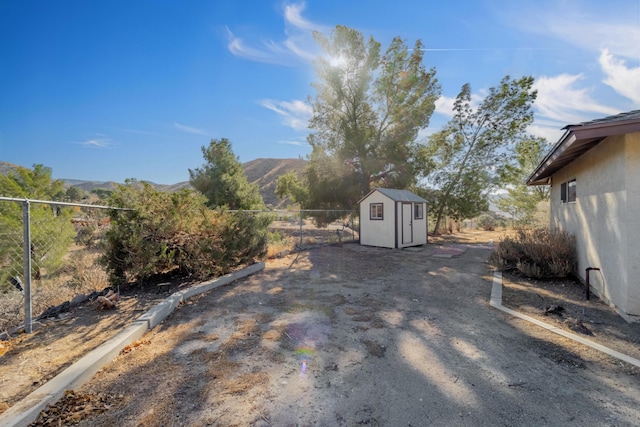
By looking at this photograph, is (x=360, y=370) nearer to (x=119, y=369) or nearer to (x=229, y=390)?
(x=229, y=390)

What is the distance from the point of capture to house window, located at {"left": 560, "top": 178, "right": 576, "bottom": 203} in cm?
620

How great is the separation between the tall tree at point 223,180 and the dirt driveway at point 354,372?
1216 cm

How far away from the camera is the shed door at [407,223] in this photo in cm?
1172

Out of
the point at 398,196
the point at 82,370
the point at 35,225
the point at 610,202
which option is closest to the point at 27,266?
the point at 82,370

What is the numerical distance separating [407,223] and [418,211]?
1.12 m

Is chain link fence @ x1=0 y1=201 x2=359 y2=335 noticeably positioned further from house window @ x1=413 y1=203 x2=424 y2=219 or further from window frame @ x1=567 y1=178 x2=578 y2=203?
window frame @ x1=567 y1=178 x2=578 y2=203

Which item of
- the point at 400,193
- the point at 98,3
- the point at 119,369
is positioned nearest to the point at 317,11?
the point at 98,3

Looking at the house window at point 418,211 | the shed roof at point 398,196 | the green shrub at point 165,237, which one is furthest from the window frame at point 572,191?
the green shrub at point 165,237

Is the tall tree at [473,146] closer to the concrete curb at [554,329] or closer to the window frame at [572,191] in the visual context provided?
the window frame at [572,191]

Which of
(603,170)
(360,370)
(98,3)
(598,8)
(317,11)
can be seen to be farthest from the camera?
(317,11)

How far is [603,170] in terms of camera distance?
435 cm

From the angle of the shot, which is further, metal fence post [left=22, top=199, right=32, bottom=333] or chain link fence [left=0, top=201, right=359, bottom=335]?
chain link fence [left=0, top=201, right=359, bottom=335]

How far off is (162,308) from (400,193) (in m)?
10.3

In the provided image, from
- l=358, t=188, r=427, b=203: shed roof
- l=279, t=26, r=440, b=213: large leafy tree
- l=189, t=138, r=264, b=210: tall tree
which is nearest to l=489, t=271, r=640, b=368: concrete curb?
l=358, t=188, r=427, b=203: shed roof
